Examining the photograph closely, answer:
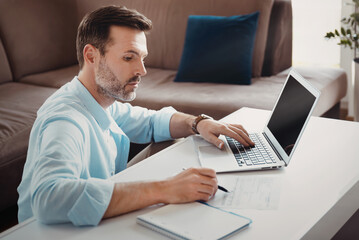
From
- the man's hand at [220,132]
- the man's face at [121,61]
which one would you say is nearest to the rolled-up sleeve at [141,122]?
the man's hand at [220,132]

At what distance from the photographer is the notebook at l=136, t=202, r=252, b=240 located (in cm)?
94

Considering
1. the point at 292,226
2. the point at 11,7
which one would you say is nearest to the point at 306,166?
the point at 292,226

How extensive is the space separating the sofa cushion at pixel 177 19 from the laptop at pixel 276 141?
54.9 inches

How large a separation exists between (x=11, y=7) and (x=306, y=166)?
2675mm

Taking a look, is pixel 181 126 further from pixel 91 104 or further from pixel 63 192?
pixel 63 192

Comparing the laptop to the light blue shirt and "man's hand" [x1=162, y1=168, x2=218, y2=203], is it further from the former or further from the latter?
the light blue shirt

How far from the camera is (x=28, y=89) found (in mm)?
2975

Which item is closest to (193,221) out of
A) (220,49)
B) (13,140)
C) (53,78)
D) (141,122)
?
(141,122)

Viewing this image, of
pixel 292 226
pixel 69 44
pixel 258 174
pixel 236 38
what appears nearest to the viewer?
pixel 292 226

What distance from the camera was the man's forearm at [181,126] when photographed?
167 centimetres

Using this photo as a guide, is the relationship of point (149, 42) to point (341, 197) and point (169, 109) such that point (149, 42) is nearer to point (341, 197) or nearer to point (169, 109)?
point (169, 109)

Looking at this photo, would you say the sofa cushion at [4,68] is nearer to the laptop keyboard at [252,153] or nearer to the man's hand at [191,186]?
the laptop keyboard at [252,153]

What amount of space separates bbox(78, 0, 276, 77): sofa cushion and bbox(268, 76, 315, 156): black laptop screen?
139cm

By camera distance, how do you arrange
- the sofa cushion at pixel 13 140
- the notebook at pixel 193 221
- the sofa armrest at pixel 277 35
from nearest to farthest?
the notebook at pixel 193 221
the sofa cushion at pixel 13 140
the sofa armrest at pixel 277 35
